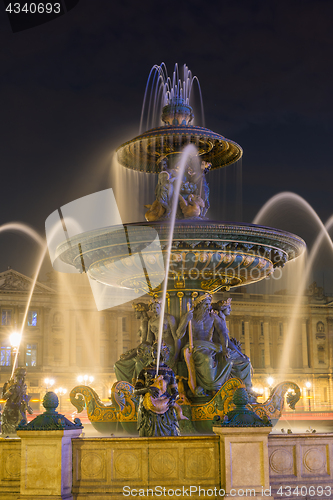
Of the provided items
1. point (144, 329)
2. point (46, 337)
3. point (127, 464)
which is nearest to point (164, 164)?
point (144, 329)

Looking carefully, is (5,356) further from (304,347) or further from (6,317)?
(304,347)

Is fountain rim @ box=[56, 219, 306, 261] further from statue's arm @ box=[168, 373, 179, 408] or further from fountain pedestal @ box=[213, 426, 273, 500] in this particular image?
fountain pedestal @ box=[213, 426, 273, 500]

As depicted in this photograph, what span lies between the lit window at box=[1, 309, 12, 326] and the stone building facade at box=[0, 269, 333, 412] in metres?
0.12

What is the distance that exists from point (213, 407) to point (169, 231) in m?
2.86

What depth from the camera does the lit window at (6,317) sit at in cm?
7275

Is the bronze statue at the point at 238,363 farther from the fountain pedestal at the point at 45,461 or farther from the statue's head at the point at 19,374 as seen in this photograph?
the statue's head at the point at 19,374

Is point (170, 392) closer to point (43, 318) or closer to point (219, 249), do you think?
point (219, 249)

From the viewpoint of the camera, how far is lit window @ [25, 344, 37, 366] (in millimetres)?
72750

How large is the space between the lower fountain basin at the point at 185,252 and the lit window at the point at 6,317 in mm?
64052

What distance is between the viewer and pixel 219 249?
9.95m

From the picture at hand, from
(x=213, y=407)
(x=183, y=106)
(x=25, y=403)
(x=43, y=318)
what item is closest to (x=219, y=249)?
(x=213, y=407)

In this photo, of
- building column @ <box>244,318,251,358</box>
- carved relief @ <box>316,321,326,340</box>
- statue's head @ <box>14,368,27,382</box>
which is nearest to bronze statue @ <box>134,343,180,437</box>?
statue's head @ <box>14,368,27,382</box>

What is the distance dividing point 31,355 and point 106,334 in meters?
9.33

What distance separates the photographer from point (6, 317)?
73062 mm
